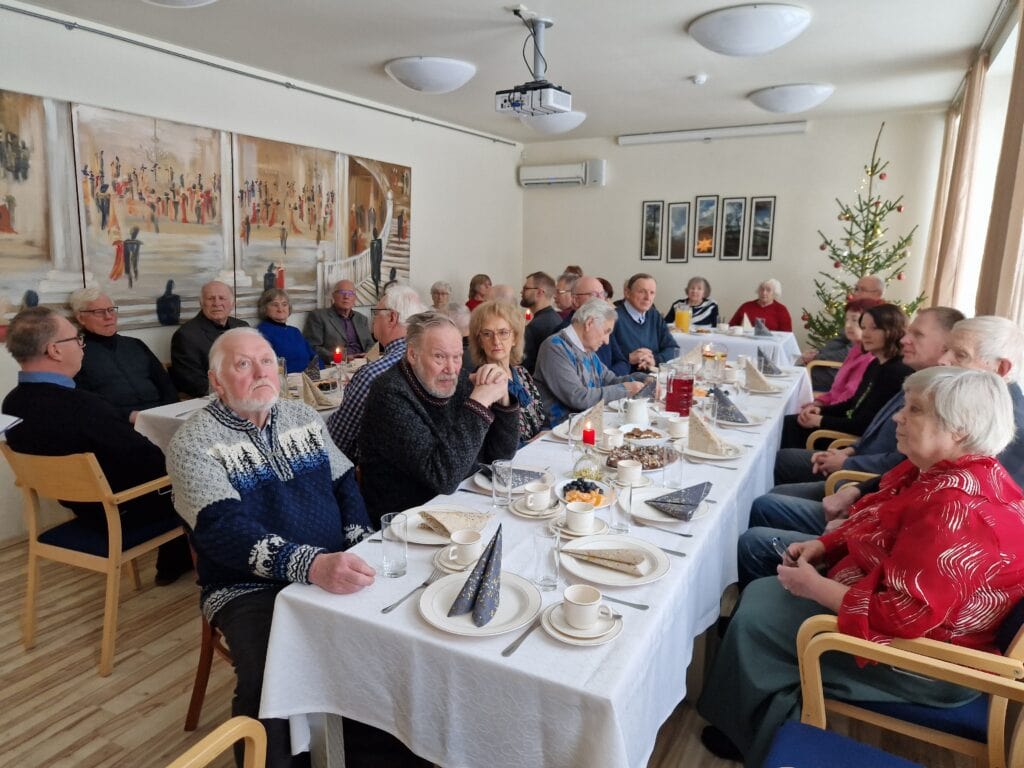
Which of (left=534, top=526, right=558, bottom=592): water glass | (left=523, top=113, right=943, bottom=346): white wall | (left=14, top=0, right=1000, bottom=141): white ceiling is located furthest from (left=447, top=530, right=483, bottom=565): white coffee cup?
(left=523, top=113, right=943, bottom=346): white wall

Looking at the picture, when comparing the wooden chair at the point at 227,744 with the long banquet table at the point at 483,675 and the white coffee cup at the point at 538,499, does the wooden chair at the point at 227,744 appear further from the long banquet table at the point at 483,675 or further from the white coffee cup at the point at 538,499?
the white coffee cup at the point at 538,499

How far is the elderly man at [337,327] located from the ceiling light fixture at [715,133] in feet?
13.8

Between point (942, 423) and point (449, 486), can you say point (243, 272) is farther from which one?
point (942, 423)

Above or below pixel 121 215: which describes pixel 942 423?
below

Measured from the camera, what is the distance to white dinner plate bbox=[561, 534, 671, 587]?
57.7 inches

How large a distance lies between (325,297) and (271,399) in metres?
4.28

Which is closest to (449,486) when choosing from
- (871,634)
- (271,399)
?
(271,399)

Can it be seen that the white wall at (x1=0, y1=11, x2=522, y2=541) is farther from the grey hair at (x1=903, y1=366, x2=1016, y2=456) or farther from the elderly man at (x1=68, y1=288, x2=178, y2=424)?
the grey hair at (x1=903, y1=366, x2=1016, y2=456)

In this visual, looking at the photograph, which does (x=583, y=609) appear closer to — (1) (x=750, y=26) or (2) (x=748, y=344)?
(1) (x=750, y=26)

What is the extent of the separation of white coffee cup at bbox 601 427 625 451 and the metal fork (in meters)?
1.04

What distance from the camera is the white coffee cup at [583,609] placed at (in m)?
1.27

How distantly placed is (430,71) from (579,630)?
13.6ft

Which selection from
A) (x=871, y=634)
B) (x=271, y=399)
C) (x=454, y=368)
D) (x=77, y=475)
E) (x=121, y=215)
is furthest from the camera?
(x=121, y=215)

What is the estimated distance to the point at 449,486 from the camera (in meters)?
1.99
